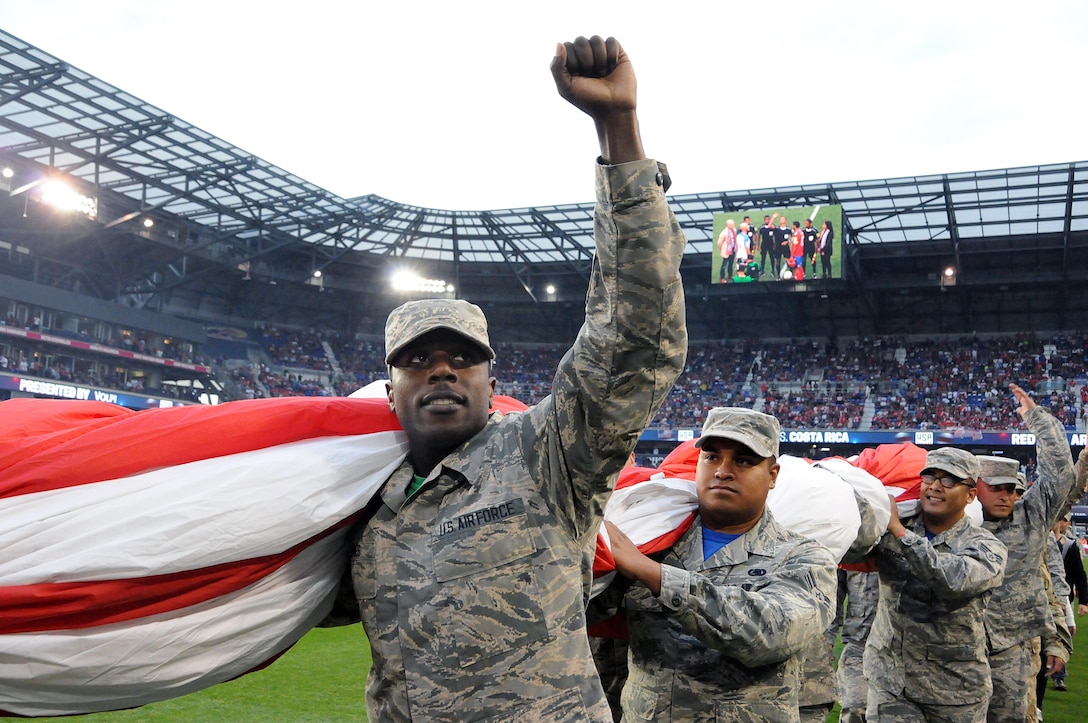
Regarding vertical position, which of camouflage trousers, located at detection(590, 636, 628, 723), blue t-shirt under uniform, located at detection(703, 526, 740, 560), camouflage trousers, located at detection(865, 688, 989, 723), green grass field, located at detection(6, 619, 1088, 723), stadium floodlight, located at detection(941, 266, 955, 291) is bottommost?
green grass field, located at detection(6, 619, 1088, 723)

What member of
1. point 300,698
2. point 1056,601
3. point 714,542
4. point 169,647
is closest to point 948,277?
point 1056,601

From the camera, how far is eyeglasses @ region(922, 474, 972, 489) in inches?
183

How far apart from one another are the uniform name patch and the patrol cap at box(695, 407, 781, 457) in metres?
1.14

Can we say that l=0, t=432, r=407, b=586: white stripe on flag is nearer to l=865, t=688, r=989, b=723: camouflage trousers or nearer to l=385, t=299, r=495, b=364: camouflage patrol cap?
l=385, t=299, r=495, b=364: camouflage patrol cap

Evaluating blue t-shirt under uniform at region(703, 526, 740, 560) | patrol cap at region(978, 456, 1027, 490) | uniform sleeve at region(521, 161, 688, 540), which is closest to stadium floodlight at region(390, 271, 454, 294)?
patrol cap at region(978, 456, 1027, 490)

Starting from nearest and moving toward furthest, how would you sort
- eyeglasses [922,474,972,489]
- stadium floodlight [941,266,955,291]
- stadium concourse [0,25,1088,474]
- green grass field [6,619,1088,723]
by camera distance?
eyeglasses [922,474,972,489] < green grass field [6,619,1088,723] < stadium concourse [0,25,1088,474] < stadium floodlight [941,266,955,291]

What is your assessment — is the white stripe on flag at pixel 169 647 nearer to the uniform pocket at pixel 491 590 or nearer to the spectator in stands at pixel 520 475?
the spectator in stands at pixel 520 475

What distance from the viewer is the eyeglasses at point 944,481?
4.66 metres

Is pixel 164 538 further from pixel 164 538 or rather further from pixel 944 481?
pixel 944 481

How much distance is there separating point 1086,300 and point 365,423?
130 feet

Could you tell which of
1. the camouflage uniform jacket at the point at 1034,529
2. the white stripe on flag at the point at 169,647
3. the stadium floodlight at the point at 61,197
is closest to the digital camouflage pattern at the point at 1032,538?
the camouflage uniform jacket at the point at 1034,529

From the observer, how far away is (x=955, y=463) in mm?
4582

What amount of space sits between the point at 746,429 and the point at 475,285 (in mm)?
39667

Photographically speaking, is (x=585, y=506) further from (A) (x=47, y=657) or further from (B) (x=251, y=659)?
(A) (x=47, y=657)
